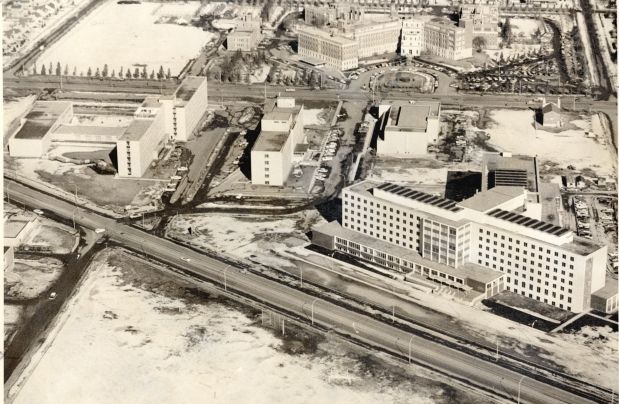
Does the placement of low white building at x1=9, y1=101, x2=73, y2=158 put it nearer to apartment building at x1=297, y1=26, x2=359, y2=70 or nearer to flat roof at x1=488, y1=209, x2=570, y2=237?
apartment building at x1=297, y1=26, x2=359, y2=70

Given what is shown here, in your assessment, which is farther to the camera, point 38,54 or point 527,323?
point 38,54

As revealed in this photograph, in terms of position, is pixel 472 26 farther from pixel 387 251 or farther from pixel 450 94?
pixel 387 251

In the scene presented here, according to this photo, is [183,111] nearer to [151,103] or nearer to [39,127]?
[151,103]

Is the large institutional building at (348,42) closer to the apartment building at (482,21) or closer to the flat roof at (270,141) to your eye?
the apartment building at (482,21)

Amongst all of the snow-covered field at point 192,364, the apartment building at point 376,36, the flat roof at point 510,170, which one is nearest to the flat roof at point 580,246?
the flat roof at point 510,170

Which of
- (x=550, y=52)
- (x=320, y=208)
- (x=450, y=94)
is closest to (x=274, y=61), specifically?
(x=450, y=94)

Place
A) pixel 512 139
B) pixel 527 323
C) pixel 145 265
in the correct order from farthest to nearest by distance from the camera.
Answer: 1. pixel 512 139
2. pixel 145 265
3. pixel 527 323

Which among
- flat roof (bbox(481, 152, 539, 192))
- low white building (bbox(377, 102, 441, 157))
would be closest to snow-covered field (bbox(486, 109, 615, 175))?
low white building (bbox(377, 102, 441, 157))
